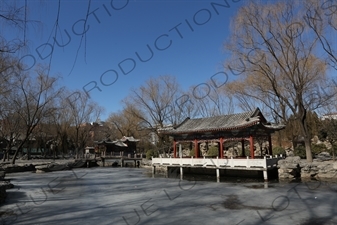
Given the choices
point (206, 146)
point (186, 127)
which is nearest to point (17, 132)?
point (186, 127)

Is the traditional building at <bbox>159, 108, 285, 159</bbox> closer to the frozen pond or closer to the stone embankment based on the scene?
the stone embankment

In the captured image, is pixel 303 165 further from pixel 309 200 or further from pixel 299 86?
pixel 309 200

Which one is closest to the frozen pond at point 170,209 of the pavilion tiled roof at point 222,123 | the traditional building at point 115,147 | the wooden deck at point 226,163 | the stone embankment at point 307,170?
the wooden deck at point 226,163

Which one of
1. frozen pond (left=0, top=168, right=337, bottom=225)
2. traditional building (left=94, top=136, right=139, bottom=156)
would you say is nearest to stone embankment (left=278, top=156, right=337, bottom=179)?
frozen pond (left=0, top=168, right=337, bottom=225)

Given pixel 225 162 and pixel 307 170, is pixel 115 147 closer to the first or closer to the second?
pixel 225 162

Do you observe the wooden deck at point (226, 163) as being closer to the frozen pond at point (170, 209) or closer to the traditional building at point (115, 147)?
the frozen pond at point (170, 209)

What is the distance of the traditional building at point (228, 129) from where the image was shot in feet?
49.9

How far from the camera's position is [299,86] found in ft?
48.4

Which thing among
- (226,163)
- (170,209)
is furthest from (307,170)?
(170,209)

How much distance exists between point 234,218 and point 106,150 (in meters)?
28.7

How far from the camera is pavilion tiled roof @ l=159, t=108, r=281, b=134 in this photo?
14914mm

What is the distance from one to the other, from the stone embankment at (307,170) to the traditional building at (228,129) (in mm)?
1751

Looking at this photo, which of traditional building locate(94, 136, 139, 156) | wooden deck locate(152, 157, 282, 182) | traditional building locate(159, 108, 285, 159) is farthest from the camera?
traditional building locate(94, 136, 139, 156)

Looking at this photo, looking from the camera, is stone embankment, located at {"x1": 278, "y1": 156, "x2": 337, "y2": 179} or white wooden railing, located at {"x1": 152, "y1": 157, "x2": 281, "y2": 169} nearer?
stone embankment, located at {"x1": 278, "y1": 156, "x2": 337, "y2": 179}
